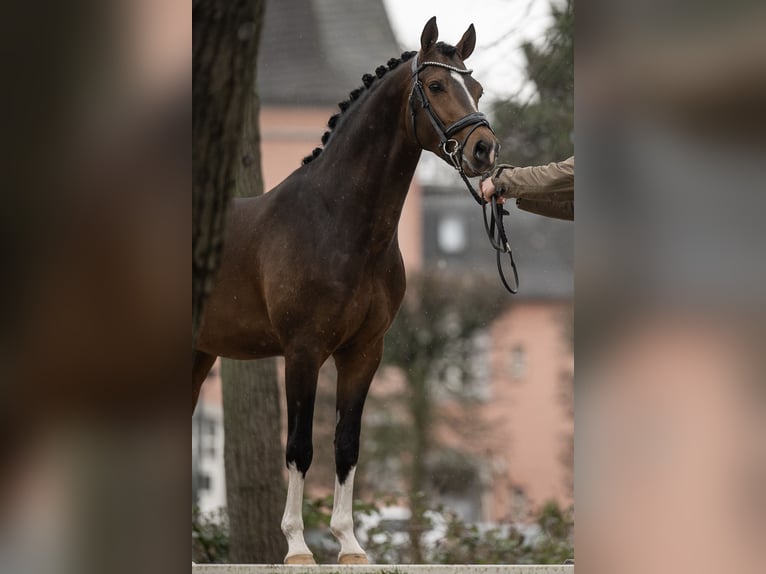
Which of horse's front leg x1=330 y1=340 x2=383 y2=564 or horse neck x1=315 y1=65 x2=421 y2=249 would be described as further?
horse's front leg x1=330 y1=340 x2=383 y2=564

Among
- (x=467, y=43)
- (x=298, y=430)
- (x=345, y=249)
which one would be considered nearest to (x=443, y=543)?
(x=298, y=430)

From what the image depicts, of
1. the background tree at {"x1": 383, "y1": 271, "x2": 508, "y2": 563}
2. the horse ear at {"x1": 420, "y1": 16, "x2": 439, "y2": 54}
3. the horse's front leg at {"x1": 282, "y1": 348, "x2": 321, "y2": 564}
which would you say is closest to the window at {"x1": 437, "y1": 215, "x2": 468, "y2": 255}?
the background tree at {"x1": 383, "y1": 271, "x2": 508, "y2": 563}

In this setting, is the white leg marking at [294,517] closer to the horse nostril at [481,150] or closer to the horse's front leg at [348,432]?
the horse's front leg at [348,432]

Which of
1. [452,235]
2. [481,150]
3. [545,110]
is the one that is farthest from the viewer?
[452,235]

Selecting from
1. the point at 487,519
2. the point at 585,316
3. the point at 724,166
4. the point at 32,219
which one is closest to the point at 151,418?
the point at 32,219

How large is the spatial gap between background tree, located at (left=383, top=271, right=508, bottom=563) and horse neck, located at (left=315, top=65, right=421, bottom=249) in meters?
6.47

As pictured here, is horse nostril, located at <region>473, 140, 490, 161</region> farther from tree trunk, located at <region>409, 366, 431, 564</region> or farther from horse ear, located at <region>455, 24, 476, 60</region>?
tree trunk, located at <region>409, 366, 431, 564</region>

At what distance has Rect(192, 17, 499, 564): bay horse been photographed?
17.1 ft

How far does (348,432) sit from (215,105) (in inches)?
111

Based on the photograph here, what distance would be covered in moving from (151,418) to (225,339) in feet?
9.75

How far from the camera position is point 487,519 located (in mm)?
13633

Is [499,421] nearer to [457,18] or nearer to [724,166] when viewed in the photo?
[457,18]

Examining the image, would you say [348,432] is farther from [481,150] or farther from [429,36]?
[429,36]

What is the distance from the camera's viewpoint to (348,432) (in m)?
5.65
